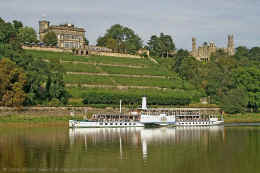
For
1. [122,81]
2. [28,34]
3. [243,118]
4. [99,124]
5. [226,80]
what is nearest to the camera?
[99,124]

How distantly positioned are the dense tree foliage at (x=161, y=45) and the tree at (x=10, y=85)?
69.2 m

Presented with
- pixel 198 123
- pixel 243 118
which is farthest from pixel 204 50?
pixel 198 123

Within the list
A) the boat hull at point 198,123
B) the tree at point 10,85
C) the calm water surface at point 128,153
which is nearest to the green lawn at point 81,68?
the tree at point 10,85

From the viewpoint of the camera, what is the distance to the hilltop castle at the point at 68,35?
120500 millimetres

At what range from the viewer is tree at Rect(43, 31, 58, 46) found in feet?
382

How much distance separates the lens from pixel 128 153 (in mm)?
35875

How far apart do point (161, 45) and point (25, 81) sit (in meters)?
69.7

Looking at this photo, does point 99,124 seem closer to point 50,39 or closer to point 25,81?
point 25,81

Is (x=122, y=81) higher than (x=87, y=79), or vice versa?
(x=87, y=79)

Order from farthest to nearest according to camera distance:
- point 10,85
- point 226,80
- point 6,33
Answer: point 6,33 < point 226,80 < point 10,85

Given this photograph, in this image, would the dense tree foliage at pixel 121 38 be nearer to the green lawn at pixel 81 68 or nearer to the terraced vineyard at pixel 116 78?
the terraced vineyard at pixel 116 78

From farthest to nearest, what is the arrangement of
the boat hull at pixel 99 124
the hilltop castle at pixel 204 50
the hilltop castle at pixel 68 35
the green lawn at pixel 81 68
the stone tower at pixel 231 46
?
the stone tower at pixel 231 46 < the hilltop castle at pixel 204 50 < the hilltop castle at pixel 68 35 < the green lawn at pixel 81 68 < the boat hull at pixel 99 124

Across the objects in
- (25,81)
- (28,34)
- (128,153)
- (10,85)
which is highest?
(28,34)

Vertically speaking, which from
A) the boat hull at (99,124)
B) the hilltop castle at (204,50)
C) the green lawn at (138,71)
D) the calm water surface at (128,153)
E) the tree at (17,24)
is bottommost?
the calm water surface at (128,153)
